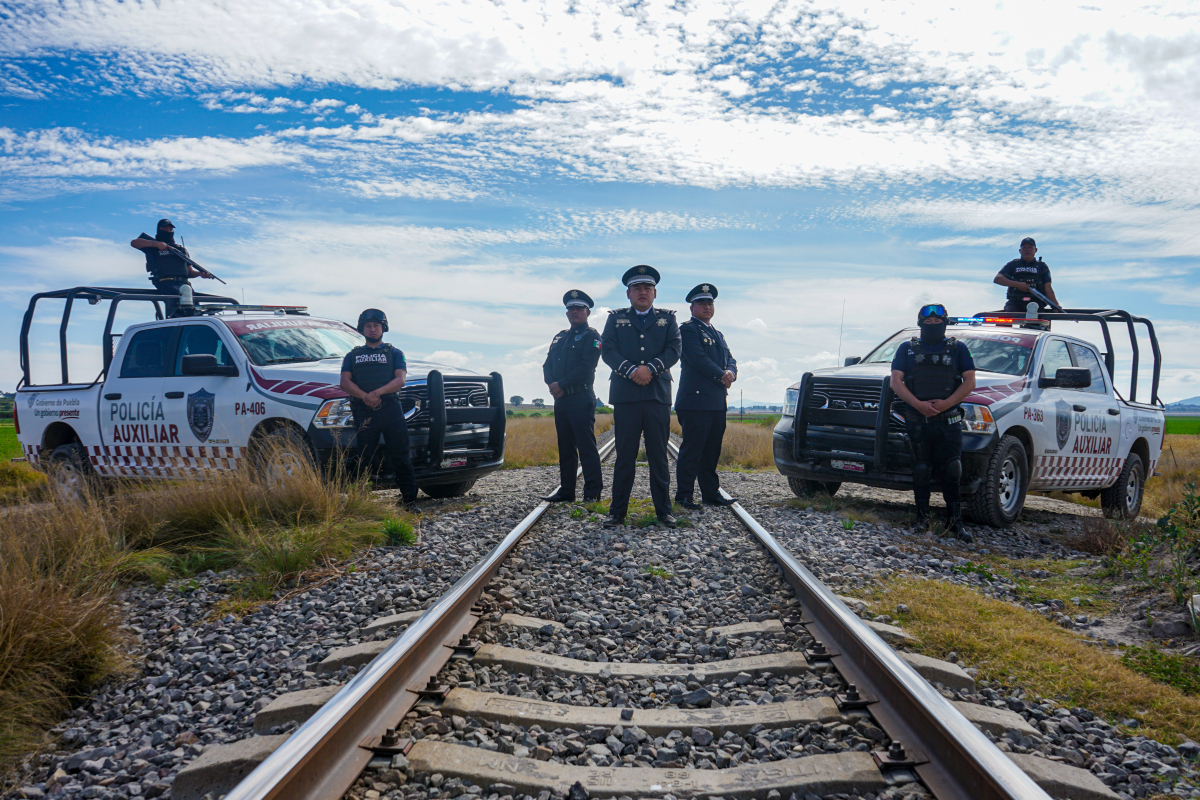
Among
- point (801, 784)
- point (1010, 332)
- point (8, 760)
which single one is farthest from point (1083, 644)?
point (1010, 332)

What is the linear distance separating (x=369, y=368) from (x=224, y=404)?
154 centimetres

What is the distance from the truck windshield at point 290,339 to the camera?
793 cm

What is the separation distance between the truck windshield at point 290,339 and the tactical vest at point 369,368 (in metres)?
1.02

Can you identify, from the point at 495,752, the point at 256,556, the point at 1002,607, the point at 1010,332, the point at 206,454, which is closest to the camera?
the point at 495,752

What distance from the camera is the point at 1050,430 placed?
7945 mm

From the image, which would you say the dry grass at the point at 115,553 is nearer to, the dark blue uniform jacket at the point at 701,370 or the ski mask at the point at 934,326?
the dark blue uniform jacket at the point at 701,370

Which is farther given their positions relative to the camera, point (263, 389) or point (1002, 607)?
point (263, 389)

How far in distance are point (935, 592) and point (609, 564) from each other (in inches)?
77.3

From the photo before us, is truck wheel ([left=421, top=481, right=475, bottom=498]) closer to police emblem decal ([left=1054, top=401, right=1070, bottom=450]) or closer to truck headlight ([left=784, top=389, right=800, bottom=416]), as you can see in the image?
truck headlight ([left=784, top=389, right=800, bottom=416])

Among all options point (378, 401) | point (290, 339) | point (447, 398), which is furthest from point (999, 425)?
point (290, 339)

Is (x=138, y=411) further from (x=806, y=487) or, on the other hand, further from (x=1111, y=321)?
(x=1111, y=321)

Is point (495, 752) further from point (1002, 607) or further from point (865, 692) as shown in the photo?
point (1002, 607)

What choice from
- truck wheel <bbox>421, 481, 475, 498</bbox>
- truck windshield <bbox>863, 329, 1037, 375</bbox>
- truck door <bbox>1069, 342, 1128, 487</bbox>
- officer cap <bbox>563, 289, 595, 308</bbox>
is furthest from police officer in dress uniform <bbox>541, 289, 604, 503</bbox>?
truck door <bbox>1069, 342, 1128, 487</bbox>

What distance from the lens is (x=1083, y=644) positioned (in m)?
3.96
